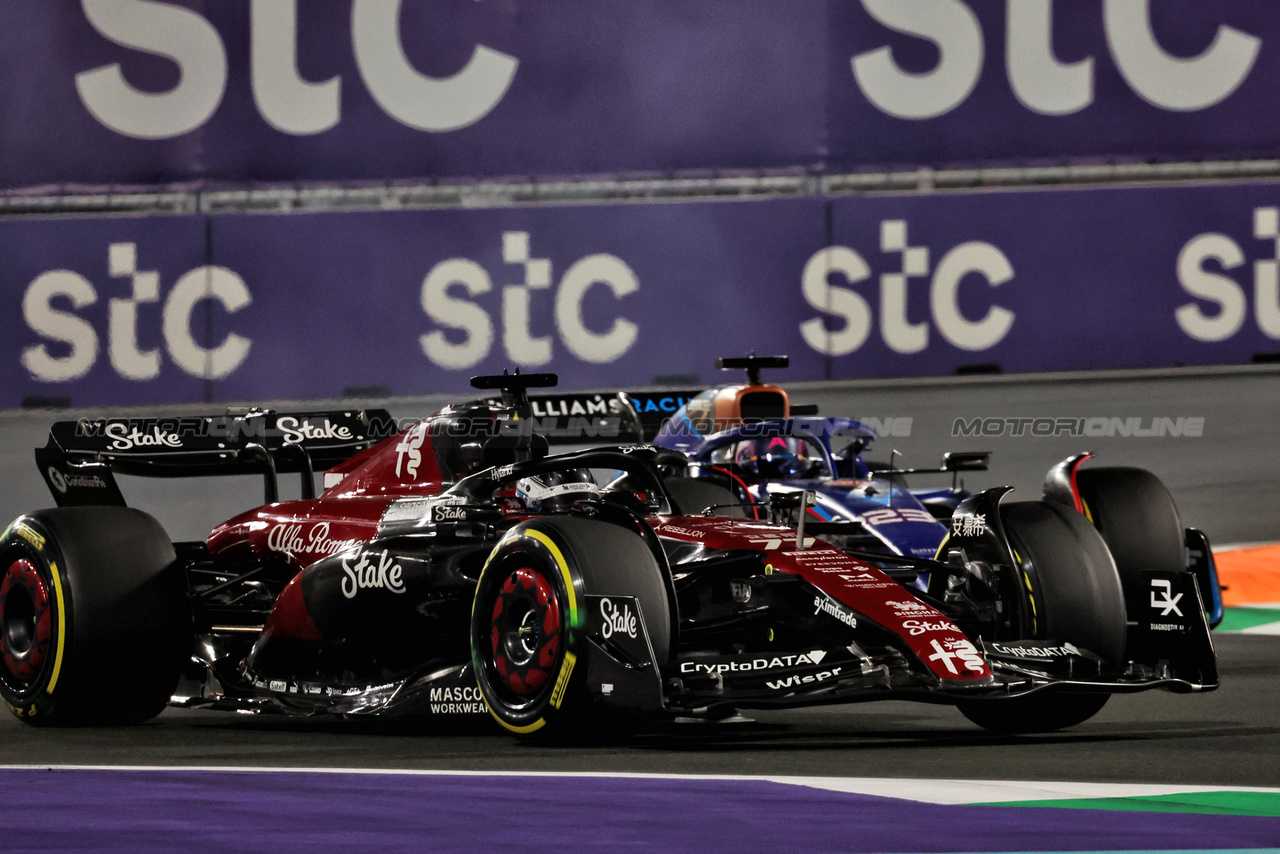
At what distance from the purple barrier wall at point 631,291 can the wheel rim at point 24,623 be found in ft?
27.5

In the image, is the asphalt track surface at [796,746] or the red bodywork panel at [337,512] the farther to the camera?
the red bodywork panel at [337,512]

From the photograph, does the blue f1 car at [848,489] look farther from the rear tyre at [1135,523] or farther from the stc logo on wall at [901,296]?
the stc logo on wall at [901,296]

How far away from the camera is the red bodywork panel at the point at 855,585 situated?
22.6 feet

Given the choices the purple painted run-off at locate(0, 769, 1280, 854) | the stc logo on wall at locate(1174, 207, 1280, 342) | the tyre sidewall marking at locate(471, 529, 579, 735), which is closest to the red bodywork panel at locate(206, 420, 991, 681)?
the tyre sidewall marking at locate(471, 529, 579, 735)

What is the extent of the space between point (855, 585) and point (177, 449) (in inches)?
150

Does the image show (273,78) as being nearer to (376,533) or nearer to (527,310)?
(527,310)

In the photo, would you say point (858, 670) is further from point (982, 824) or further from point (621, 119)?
point (621, 119)

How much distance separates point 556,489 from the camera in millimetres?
8320

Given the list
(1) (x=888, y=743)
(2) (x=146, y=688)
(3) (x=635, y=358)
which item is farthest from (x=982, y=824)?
(3) (x=635, y=358)

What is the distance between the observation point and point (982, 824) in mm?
5121

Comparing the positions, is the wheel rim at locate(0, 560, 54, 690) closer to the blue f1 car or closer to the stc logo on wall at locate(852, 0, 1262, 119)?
the blue f1 car

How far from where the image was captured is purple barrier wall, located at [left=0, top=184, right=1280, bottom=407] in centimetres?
1664

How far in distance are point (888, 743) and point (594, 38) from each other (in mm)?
10829

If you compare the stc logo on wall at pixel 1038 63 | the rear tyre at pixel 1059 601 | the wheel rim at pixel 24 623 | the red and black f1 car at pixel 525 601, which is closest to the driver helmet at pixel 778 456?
the red and black f1 car at pixel 525 601
